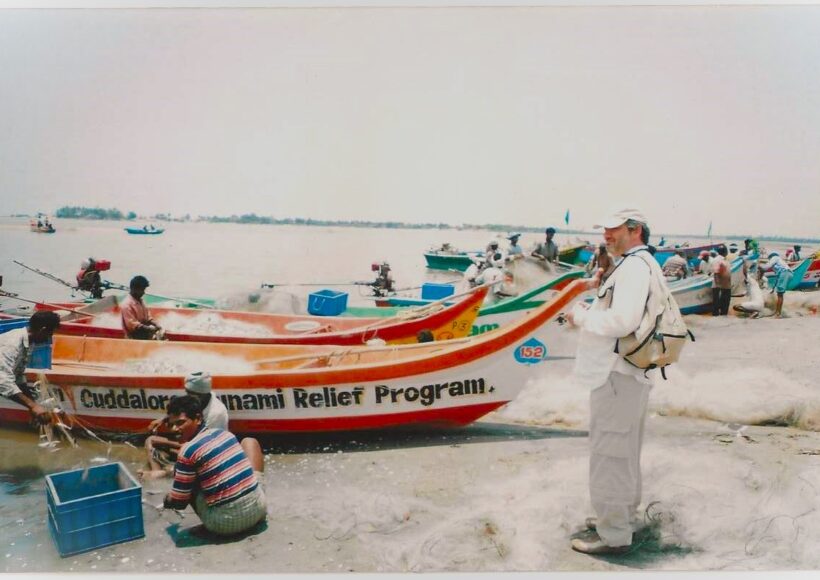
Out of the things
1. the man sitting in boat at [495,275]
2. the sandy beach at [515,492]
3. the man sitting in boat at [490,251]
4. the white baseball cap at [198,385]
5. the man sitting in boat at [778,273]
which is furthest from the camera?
the man sitting in boat at [495,275]

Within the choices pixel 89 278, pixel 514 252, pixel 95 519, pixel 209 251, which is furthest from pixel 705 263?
pixel 95 519

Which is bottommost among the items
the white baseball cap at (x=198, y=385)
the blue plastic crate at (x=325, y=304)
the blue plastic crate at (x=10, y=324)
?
the white baseball cap at (x=198, y=385)

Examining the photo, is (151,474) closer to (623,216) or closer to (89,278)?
(89,278)

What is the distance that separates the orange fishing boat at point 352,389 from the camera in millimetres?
3863

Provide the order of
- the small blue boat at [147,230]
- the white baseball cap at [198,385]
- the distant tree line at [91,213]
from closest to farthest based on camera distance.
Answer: the white baseball cap at [198,385] < the distant tree line at [91,213] < the small blue boat at [147,230]

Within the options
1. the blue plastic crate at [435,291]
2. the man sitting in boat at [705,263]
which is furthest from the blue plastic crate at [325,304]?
the man sitting in boat at [705,263]

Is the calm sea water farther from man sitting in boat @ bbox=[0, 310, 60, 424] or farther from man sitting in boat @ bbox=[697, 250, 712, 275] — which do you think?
man sitting in boat @ bbox=[697, 250, 712, 275]

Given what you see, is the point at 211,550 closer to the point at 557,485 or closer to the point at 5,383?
the point at 5,383

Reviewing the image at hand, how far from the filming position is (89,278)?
523cm

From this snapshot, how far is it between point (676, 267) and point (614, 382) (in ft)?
18.2

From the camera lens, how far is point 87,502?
3037 mm

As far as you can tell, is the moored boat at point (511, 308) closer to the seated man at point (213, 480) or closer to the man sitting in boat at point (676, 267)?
the man sitting in boat at point (676, 267)

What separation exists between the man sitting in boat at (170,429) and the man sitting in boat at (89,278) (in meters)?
1.61

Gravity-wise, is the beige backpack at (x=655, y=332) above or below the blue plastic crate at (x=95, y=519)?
above
